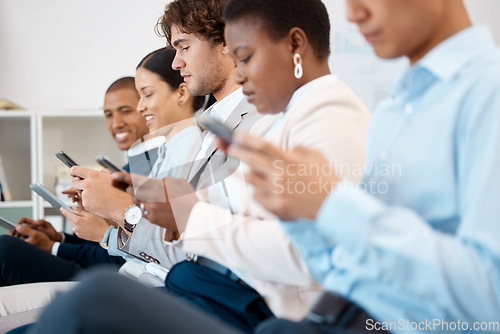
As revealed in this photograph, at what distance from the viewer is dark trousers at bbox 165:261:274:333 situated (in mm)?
1023

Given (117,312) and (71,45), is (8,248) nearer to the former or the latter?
(117,312)

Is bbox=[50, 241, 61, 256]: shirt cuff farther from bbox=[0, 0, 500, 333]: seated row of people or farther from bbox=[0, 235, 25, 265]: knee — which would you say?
bbox=[0, 0, 500, 333]: seated row of people

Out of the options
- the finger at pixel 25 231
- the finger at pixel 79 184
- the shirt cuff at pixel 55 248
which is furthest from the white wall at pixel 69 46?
the finger at pixel 79 184

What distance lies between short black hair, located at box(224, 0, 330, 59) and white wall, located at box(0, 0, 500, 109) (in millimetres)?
2887

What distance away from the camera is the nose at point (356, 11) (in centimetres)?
82

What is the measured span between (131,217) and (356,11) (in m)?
0.95

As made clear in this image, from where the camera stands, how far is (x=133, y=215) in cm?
156

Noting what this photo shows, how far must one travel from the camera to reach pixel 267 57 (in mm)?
1088

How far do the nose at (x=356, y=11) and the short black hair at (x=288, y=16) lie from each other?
10.3 inches

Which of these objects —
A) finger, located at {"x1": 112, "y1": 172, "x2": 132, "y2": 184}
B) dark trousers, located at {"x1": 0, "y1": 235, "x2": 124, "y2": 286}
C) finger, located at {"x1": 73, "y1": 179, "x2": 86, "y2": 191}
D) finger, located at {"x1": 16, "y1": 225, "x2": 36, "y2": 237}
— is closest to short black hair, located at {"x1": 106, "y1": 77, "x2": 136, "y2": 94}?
finger, located at {"x1": 16, "y1": 225, "x2": 36, "y2": 237}

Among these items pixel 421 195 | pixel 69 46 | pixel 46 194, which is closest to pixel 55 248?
pixel 46 194

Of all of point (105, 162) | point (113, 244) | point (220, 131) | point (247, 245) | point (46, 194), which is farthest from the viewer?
point (46, 194)

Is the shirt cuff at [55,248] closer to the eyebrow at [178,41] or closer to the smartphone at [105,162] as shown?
the eyebrow at [178,41]

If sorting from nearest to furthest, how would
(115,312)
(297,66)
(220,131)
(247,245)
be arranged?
(115,312), (220,131), (247,245), (297,66)
